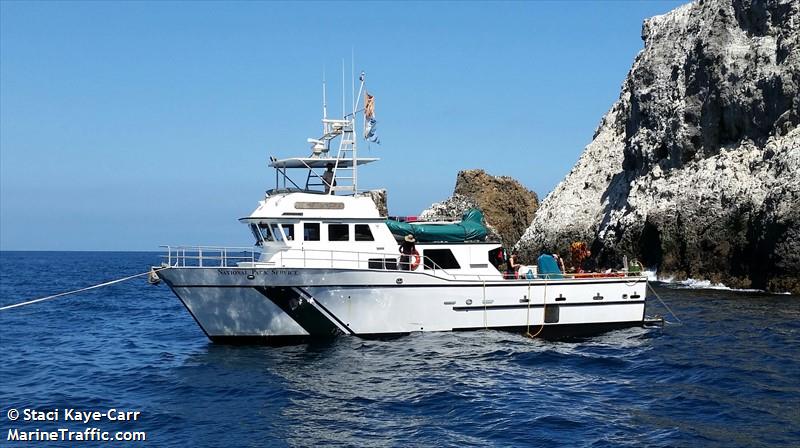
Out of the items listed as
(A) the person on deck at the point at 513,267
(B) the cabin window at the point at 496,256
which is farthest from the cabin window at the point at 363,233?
(A) the person on deck at the point at 513,267

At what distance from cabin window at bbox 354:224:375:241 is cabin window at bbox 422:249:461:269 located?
1572 mm

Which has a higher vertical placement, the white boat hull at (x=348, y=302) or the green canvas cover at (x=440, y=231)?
the green canvas cover at (x=440, y=231)

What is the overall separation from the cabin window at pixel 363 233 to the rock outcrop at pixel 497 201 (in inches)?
2075

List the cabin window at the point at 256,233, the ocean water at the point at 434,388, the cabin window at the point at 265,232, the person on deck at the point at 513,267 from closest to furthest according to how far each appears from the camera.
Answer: the ocean water at the point at 434,388 → the cabin window at the point at 265,232 → the cabin window at the point at 256,233 → the person on deck at the point at 513,267

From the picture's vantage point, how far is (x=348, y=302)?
20.2 meters

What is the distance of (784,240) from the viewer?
3259 centimetres

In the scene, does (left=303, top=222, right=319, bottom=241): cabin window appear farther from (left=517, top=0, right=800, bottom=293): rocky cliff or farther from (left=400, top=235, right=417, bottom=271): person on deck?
(left=517, top=0, right=800, bottom=293): rocky cliff

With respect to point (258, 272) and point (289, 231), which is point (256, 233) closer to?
point (289, 231)

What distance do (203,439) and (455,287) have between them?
945 centimetres

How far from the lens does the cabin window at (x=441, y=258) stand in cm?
2177

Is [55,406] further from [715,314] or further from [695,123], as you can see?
[695,123]

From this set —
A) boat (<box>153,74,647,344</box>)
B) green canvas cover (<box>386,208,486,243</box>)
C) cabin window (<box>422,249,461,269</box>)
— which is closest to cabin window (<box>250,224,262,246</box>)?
boat (<box>153,74,647,344</box>)

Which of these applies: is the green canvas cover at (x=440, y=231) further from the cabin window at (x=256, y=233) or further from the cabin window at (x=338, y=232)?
the cabin window at (x=256, y=233)

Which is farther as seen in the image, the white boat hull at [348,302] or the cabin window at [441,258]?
the cabin window at [441,258]
